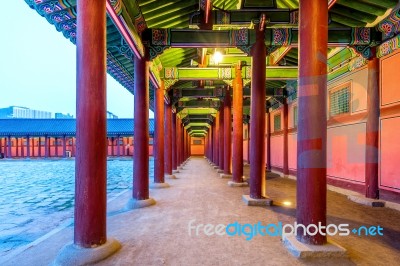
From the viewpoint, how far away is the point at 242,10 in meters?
6.45

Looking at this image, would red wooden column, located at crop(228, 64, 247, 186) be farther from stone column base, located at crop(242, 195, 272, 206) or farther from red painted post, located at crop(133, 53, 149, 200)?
red painted post, located at crop(133, 53, 149, 200)

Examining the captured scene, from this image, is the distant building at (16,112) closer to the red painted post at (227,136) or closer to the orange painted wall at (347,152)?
the red painted post at (227,136)

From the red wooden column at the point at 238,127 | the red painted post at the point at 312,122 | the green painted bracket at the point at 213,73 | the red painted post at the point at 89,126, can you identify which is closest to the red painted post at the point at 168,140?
the green painted bracket at the point at 213,73

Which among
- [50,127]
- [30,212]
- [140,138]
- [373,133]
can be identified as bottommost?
[30,212]

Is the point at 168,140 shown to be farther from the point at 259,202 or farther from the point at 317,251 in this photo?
the point at 317,251

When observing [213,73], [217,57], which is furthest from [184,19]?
[213,73]

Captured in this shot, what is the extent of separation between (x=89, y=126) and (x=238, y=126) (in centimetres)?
672

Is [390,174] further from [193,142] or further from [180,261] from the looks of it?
[193,142]

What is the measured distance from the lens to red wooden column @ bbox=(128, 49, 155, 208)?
6.72 meters

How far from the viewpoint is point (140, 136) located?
6766mm

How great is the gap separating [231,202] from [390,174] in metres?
3.91

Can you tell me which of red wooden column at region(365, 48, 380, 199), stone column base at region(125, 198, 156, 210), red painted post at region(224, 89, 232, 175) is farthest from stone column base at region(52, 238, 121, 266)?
red painted post at region(224, 89, 232, 175)

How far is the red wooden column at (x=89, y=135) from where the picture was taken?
356 centimetres

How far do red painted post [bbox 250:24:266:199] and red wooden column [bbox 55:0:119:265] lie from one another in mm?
3950
